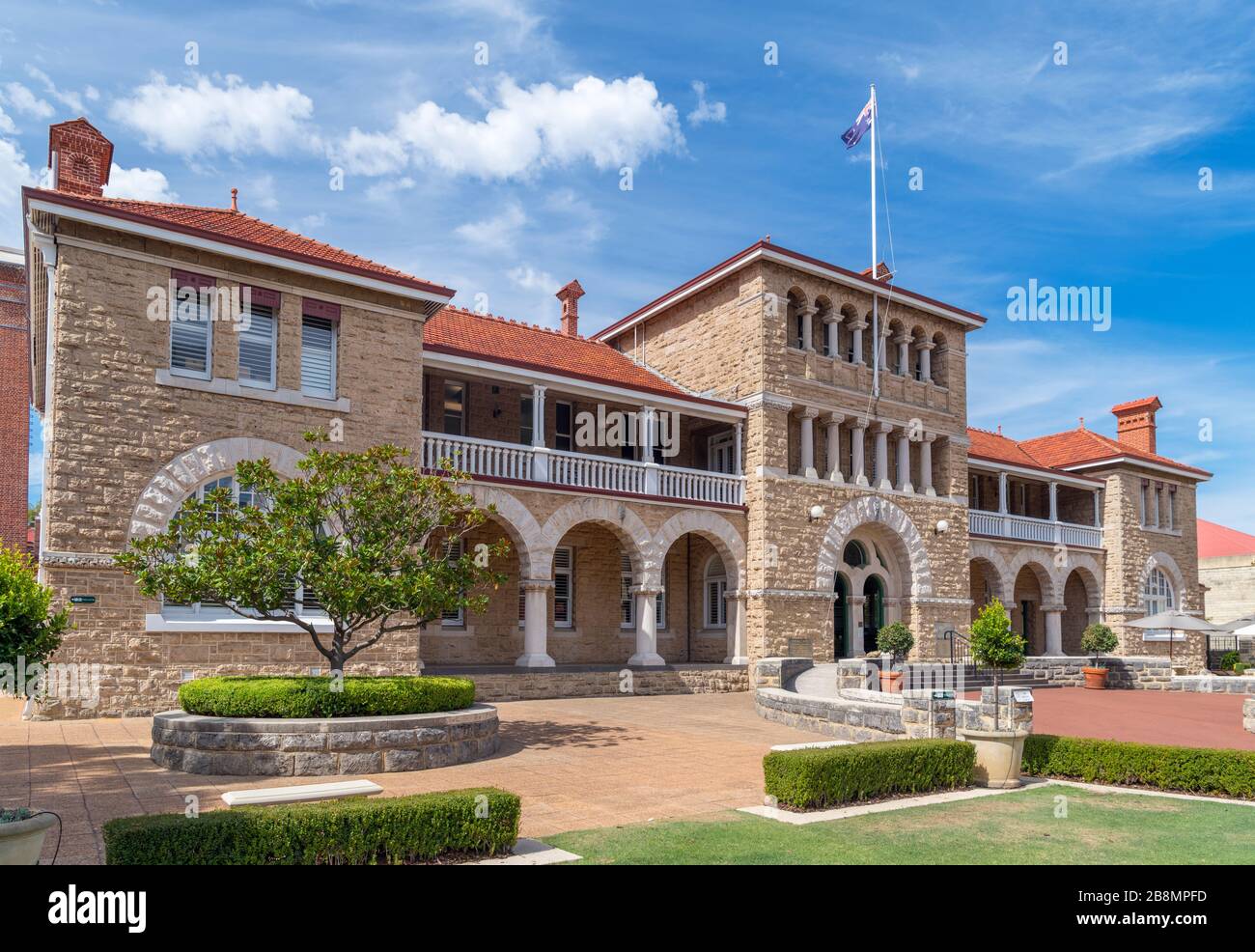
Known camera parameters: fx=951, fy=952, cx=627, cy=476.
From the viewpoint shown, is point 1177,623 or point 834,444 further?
point 1177,623

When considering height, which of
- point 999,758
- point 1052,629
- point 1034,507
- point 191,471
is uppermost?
point 1034,507

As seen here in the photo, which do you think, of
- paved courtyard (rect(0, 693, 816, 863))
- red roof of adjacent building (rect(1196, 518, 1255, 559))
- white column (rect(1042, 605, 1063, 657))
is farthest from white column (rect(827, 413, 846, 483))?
red roof of adjacent building (rect(1196, 518, 1255, 559))

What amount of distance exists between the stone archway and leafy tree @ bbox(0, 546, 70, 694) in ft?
16.2

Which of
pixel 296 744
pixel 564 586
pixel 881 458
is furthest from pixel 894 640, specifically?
pixel 296 744

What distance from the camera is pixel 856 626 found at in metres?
27.0

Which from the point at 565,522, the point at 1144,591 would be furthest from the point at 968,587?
the point at 565,522

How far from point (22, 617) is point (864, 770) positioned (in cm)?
900

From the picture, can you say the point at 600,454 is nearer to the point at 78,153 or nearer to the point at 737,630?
the point at 737,630

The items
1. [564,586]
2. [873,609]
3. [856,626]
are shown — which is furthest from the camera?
[873,609]

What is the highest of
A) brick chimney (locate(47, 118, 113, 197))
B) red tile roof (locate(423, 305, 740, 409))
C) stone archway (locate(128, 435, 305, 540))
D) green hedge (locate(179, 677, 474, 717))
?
brick chimney (locate(47, 118, 113, 197))

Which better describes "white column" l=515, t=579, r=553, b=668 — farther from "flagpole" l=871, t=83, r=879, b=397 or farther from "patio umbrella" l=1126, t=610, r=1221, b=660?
"patio umbrella" l=1126, t=610, r=1221, b=660

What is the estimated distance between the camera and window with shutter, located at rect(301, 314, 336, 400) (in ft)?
58.0

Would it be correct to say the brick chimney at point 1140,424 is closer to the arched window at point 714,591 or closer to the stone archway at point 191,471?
the arched window at point 714,591
